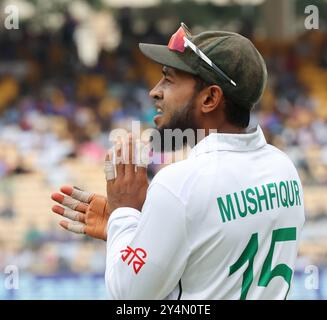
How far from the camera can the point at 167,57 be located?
2672 mm

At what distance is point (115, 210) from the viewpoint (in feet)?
8.56

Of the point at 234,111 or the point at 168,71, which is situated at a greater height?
the point at 168,71

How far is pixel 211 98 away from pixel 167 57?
7.2 inches

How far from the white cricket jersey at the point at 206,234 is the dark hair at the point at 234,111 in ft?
0.16

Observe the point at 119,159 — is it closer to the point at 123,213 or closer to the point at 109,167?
the point at 109,167

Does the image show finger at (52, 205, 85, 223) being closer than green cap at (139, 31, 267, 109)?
No

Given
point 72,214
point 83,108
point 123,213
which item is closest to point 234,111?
point 123,213

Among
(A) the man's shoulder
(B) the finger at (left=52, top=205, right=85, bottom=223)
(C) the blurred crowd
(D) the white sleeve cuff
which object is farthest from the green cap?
(C) the blurred crowd

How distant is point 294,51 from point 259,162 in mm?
12833

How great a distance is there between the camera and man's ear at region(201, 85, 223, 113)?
2602 mm

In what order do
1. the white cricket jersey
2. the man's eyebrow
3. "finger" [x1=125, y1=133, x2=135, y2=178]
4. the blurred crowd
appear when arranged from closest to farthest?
the white cricket jersey
"finger" [x1=125, y1=133, x2=135, y2=178]
the man's eyebrow
the blurred crowd

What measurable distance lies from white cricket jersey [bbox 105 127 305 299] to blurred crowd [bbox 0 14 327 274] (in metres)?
7.93

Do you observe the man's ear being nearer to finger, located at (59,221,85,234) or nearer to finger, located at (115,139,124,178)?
finger, located at (115,139,124,178)
